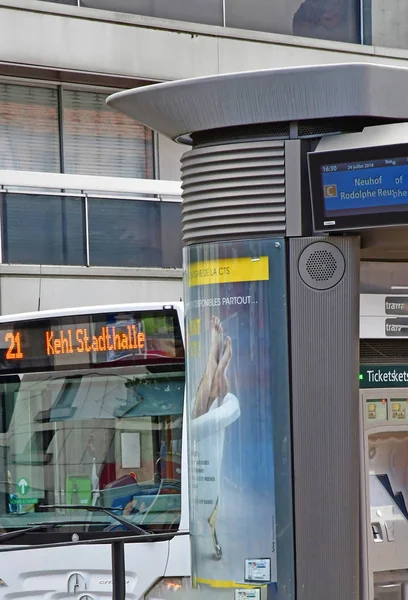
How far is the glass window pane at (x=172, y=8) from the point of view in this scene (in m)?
15.9

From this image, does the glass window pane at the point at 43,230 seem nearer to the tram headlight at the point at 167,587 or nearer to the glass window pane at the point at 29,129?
the glass window pane at the point at 29,129

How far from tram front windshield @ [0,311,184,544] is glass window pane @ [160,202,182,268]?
8.17 m

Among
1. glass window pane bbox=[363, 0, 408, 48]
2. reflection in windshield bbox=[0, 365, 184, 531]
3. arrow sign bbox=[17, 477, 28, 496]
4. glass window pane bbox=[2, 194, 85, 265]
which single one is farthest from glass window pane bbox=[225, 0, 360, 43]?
arrow sign bbox=[17, 477, 28, 496]

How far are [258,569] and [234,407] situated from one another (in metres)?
0.70

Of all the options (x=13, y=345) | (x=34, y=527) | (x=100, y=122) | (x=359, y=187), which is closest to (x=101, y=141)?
(x=100, y=122)

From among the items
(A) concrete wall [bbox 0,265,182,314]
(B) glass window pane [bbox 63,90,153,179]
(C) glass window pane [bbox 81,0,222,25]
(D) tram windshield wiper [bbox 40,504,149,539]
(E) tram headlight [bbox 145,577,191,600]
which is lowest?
(E) tram headlight [bbox 145,577,191,600]

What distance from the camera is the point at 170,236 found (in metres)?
16.3

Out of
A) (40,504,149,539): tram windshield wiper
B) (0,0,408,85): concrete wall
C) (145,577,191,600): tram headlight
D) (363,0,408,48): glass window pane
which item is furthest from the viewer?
(363,0,408,48): glass window pane

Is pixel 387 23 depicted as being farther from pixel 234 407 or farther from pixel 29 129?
pixel 234 407

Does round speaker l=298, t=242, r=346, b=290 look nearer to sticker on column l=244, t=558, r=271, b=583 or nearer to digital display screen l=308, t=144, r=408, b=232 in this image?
digital display screen l=308, t=144, r=408, b=232

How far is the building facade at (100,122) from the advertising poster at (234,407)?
9.55m

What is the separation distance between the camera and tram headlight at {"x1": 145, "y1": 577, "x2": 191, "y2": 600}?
24.6 ft

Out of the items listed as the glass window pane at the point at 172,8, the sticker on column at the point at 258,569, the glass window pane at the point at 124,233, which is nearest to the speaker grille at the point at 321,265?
the sticker on column at the point at 258,569

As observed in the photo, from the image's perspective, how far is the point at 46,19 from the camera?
604 inches
